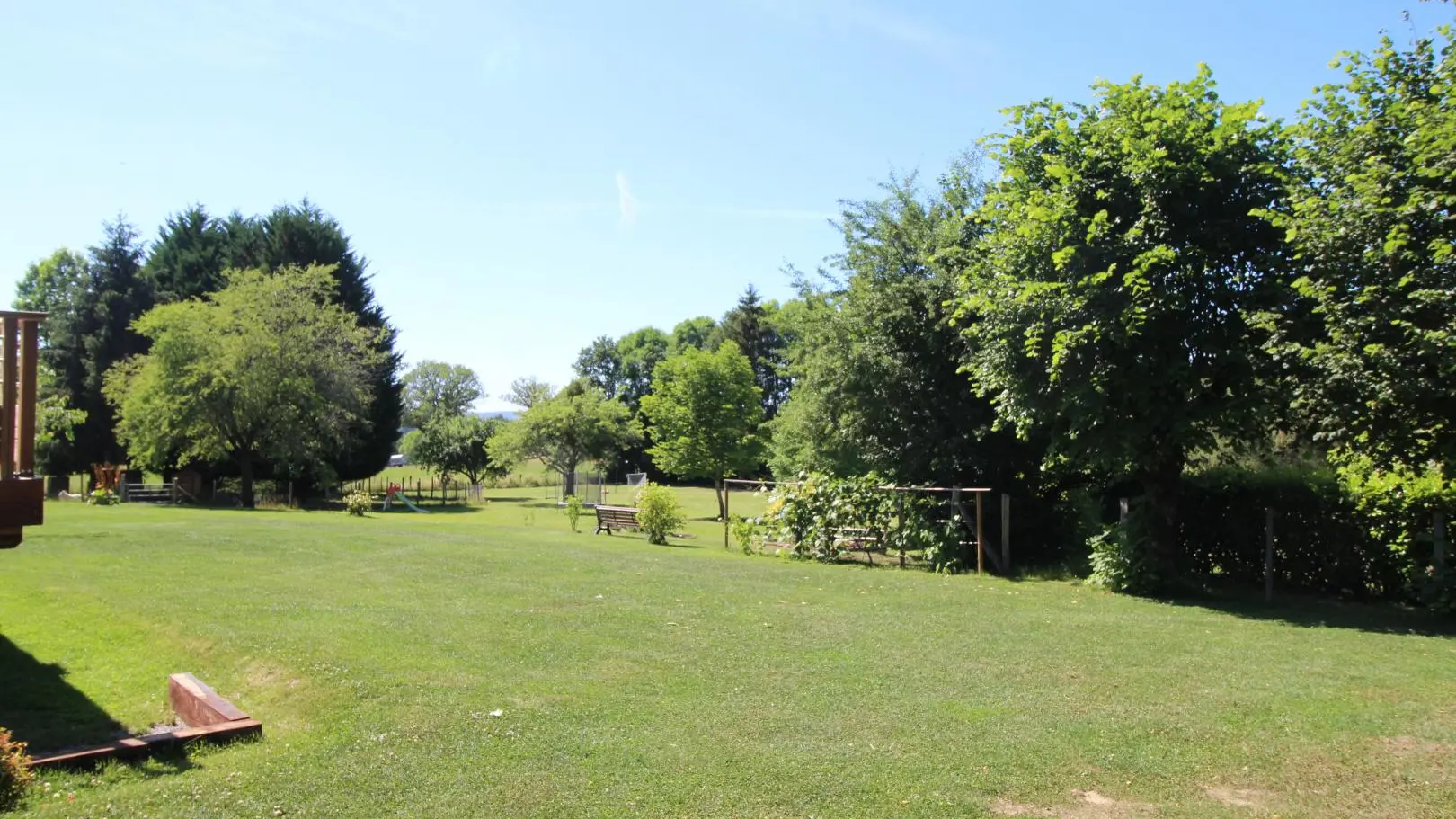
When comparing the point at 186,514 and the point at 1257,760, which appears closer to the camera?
the point at 1257,760

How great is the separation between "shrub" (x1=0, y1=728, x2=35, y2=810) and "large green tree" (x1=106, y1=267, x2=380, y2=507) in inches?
1372

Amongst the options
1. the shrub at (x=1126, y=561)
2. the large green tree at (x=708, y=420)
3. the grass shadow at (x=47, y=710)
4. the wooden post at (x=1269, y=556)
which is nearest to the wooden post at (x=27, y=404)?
the grass shadow at (x=47, y=710)

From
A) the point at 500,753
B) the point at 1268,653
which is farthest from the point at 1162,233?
the point at 500,753

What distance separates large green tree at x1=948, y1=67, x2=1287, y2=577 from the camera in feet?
44.1

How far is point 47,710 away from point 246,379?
3249 centimetres

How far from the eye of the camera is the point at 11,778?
16.9 ft

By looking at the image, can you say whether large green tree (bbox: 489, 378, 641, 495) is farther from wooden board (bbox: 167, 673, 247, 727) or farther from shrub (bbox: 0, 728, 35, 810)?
shrub (bbox: 0, 728, 35, 810)

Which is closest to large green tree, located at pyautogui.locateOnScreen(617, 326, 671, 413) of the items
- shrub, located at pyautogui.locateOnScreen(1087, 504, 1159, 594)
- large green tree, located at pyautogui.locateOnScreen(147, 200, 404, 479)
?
large green tree, located at pyautogui.locateOnScreen(147, 200, 404, 479)

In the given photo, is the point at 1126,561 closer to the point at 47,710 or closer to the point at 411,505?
the point at 47,710

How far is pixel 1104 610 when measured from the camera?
12.7m

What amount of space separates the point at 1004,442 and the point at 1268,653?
379 inches

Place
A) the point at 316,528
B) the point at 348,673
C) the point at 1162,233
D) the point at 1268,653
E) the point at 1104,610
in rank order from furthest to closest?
the point at 316,528 → the point at 1162,233 → the point at 1104,610 → the point at 1268,653 → the point at 348,673

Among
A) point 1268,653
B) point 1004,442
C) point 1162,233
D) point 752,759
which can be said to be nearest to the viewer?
point 752,759

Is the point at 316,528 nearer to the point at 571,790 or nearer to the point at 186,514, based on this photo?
the point at 186,514
